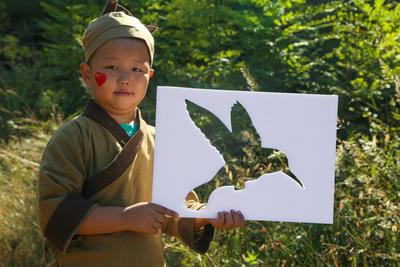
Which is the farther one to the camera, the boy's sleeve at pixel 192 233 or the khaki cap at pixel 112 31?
the boy's sleeve at pixel 192 233

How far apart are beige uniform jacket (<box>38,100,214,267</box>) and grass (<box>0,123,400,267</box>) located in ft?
3.49

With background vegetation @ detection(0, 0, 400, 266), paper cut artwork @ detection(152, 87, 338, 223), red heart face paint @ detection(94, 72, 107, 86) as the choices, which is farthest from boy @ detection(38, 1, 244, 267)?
background vegetation @ detection(0, 0, 400, 266)

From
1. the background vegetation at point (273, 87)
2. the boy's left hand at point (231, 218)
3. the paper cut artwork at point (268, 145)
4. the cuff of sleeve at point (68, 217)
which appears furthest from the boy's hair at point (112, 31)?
the background vegetation at point (273, 87)

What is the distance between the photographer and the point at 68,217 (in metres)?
2.59

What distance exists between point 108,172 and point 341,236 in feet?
6.58

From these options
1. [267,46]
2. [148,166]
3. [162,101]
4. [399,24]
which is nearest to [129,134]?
[148,166]

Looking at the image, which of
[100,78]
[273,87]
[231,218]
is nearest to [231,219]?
[231,218]

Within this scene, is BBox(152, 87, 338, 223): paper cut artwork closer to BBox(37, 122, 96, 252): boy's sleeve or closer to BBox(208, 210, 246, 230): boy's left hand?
BBox(208, 210, 246, 230): boy's left hand

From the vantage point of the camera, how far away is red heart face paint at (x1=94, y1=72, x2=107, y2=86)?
2707 millimetres

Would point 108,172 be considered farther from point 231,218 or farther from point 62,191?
point 231,218

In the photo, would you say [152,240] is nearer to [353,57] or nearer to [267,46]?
[353,57]

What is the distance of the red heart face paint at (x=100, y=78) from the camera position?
2707mm

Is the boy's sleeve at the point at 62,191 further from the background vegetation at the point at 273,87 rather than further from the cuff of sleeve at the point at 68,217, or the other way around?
the background vegetation at the point at 273,87

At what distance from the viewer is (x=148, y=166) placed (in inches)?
109
